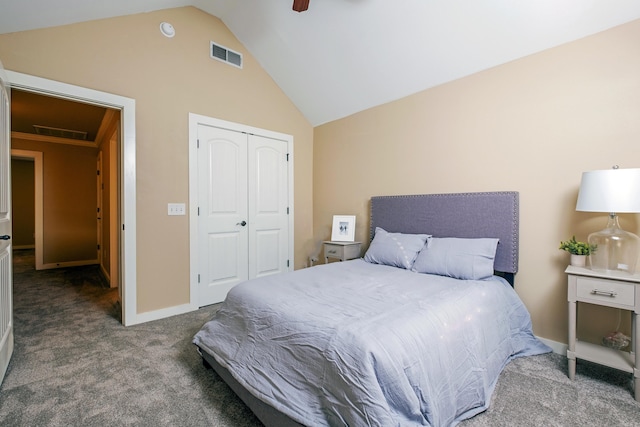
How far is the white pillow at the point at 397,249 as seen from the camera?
8.54 ft

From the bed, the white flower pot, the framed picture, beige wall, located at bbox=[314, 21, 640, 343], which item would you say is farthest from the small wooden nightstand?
the white flower pot

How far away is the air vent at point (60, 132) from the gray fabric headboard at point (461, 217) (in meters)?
5.57

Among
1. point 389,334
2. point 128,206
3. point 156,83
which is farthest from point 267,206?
point 389,334

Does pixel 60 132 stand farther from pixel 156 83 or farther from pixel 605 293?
pixel 605 293

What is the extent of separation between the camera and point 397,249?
8.81 ft

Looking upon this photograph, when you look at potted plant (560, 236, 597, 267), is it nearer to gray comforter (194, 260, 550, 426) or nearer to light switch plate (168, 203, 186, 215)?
gray comforter (194, 260, 550, 426)

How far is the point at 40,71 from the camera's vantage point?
2336 millimetres

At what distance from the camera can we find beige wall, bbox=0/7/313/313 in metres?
2.43

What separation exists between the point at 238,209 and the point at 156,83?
155 cm

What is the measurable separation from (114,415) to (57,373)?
2.49ft

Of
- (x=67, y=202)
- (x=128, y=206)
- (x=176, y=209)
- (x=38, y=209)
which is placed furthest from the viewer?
(x=67, y=202)

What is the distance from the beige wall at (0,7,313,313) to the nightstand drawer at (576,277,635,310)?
3.36 meters

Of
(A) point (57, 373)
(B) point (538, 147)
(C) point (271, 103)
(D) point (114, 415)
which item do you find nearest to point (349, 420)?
(D) point (114, 415)

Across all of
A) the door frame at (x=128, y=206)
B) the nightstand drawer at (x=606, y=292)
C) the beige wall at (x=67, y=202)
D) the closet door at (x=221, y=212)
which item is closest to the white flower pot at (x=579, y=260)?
the nightstand drawer at (x=606, y=292)
